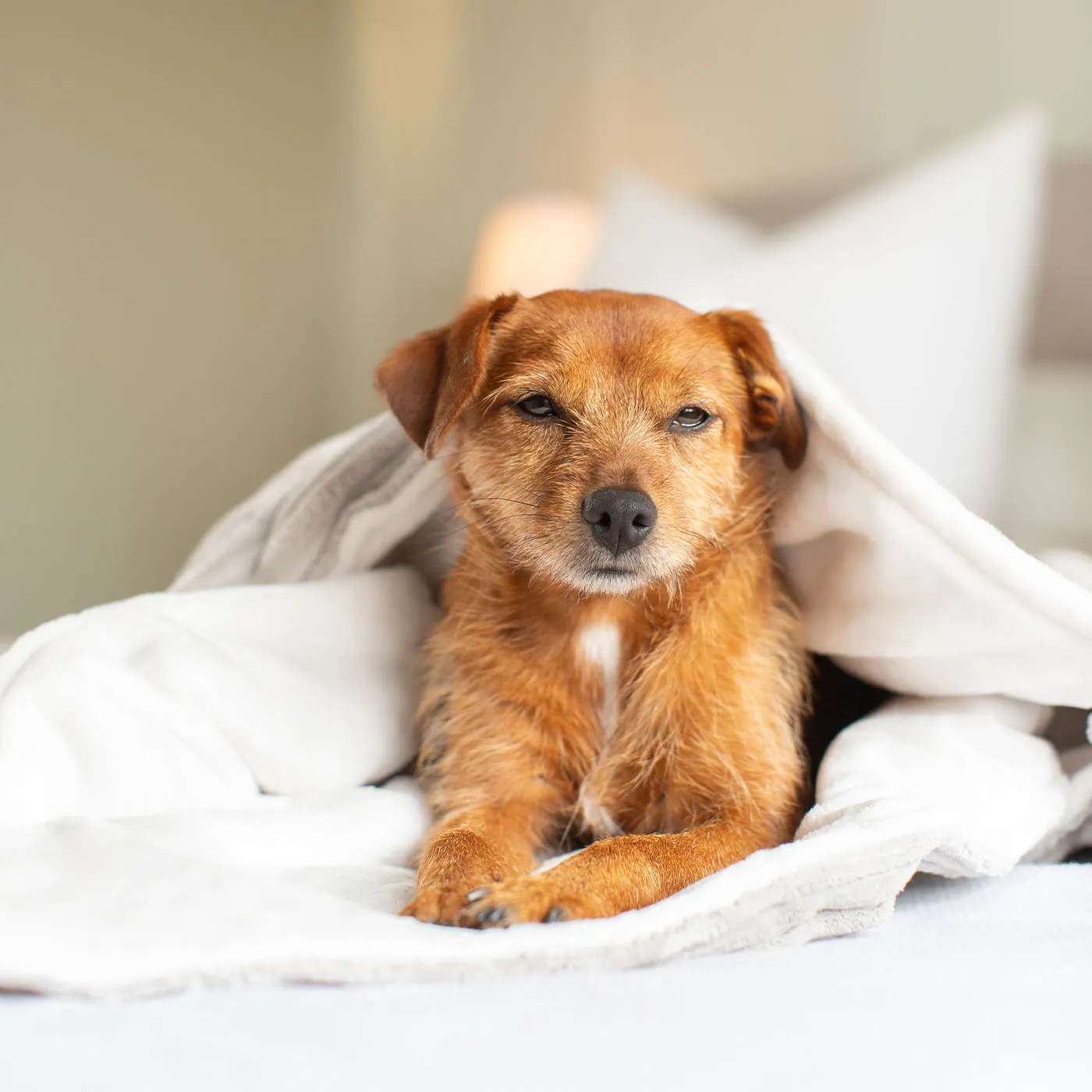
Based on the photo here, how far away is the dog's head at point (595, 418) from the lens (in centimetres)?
115

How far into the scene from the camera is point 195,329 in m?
3.95

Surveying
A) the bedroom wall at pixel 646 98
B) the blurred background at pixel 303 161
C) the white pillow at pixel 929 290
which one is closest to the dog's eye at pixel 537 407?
the white pillow at pixel 929 290

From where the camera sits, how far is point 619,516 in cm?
111

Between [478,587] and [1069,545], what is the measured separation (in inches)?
56.4

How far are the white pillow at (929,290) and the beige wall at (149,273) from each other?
2.07 metres

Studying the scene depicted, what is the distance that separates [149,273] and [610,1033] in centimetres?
362

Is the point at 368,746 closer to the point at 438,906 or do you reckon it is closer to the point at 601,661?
the point at 601,661

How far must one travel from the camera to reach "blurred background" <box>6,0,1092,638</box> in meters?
2.94

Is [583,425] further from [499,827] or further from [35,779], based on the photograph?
[35,779]

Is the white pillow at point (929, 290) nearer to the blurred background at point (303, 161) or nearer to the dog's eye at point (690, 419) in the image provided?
the blurred background at point (303, 161)

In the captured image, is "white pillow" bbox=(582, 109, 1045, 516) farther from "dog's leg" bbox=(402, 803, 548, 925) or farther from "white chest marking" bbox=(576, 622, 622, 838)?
"dog's leg" bbox=(402, 803, 548, 925)

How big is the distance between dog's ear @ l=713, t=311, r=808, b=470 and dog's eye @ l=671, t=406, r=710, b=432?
0.08 metres

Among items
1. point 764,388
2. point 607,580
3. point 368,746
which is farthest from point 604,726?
point 764,388

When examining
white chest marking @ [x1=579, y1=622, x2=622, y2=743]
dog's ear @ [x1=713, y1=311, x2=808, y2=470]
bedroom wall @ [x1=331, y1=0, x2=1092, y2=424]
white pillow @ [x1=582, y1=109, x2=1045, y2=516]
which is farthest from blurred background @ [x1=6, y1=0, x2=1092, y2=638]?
white chest marking @ [x1=579, y1=622, x2=622, y2=743]
